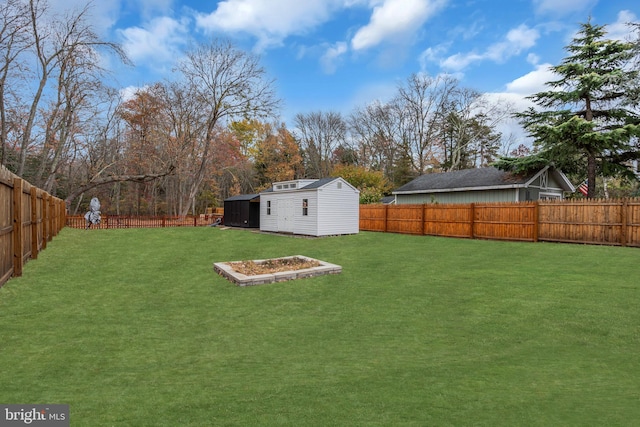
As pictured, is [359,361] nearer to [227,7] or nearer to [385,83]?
[227,7]

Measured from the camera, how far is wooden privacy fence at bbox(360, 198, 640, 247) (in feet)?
41.7

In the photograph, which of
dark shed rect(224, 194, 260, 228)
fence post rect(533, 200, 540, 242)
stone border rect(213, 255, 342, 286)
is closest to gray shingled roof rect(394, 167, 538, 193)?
fence post rect(533, 200, 540, 242)

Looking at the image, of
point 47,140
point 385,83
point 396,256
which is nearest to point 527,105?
point 396,256

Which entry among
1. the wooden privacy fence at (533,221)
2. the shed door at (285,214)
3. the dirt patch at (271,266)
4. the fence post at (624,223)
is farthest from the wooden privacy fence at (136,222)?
the fence post at (624,223)

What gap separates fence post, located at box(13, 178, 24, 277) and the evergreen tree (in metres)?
22.3

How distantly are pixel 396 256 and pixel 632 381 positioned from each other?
843 cm

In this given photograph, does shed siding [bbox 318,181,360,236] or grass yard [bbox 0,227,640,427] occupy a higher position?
shed siding [bbox 318,181,360,236]

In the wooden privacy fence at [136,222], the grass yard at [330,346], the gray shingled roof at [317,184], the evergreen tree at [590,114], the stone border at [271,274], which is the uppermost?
the evergreen tree at [590,114]

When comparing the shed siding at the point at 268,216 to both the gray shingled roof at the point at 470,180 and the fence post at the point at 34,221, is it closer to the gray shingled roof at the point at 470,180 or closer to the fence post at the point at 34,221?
the gray shingled roof at the point at 470,180

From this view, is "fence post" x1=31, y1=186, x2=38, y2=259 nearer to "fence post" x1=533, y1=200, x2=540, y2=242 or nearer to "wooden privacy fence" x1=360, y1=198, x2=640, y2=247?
"wooden privacy fence" x1=360, y1=198, x2=640, y2=247

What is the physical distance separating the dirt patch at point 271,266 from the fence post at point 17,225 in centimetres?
440

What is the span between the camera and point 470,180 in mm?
24516

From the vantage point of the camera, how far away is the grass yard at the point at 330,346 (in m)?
2.75

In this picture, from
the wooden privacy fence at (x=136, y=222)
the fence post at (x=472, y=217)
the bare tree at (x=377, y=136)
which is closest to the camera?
the fence post at (x=472, y=217)
